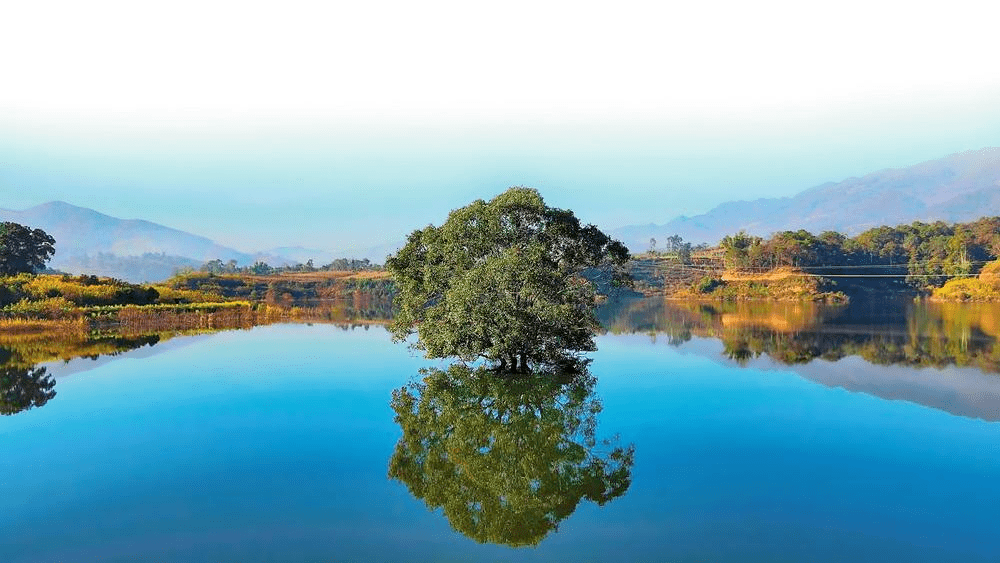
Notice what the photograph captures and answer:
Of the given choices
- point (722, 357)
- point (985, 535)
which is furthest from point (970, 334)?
point (985, 535)

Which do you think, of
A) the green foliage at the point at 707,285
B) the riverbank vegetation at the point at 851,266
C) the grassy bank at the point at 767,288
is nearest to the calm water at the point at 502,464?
the grassy bank at the point at 767,288

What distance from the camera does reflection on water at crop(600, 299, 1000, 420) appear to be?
851 inches

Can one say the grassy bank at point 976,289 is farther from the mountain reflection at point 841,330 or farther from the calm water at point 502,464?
the calm water at point 502,464

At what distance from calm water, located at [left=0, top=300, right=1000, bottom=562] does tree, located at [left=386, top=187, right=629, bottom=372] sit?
5.78 feet

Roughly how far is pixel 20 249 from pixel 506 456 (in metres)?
50.4

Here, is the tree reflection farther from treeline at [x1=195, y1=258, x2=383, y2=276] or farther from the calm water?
treeline at [x1=195, y1=258, x2=383, y2=276]

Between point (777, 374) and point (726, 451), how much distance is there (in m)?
11.8

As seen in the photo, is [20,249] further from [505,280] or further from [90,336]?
[505,280]

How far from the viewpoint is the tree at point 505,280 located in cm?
2050

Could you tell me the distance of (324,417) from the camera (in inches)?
684

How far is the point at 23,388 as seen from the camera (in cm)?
2134

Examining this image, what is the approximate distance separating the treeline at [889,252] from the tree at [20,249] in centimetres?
7465

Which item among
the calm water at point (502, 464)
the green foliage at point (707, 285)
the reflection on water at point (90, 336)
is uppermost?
the green foliage at point (707, 285)

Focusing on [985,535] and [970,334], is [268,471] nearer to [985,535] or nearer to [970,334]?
[985,535]
